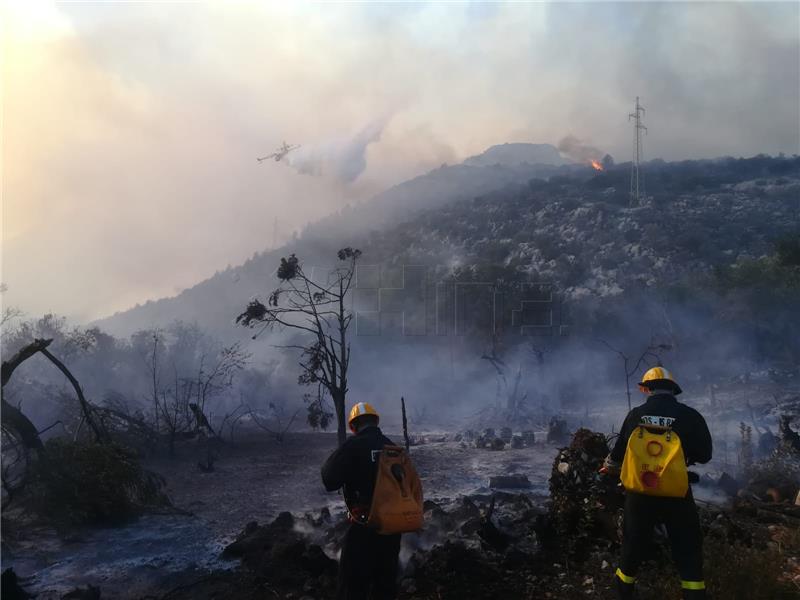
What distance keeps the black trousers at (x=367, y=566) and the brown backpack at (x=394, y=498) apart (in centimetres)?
15

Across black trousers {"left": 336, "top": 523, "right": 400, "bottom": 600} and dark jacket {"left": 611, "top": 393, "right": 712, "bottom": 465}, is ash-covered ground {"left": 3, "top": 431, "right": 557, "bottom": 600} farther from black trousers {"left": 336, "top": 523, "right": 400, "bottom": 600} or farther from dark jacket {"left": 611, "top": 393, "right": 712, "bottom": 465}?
dark jacket {"left": 611, "top": 393, "right": 712, "bottom": 465}

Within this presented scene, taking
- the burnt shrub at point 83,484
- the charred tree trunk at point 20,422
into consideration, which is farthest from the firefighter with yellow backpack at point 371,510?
the burnt shrub at point 83,484

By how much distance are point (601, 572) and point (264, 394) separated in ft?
99.3

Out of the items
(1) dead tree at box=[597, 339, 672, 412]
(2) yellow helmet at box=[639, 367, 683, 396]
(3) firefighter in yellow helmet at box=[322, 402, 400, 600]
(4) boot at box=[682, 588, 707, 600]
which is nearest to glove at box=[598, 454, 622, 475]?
(2) yellow helmet at box=[639, 367, 683, 396]

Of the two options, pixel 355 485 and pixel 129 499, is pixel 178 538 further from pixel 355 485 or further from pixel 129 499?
pixel 355 485

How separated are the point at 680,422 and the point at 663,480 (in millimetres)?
468

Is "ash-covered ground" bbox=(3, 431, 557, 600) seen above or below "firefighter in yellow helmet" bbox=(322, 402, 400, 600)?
below

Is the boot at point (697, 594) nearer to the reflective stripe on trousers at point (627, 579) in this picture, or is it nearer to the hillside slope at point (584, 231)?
the reflective stripe on trousers at point (627, 579)

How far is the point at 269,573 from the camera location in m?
6.55

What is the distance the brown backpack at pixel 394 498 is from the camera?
4.28 meters

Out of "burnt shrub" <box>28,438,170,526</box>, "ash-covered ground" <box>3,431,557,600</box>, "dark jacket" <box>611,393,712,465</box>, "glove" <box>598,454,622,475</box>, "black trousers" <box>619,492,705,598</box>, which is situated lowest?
"ash-covered ground" <box>3,431,557,600</box>

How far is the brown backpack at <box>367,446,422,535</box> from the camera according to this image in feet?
14.0

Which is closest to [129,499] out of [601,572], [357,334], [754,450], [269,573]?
[269,573]

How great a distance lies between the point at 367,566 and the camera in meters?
4.36
